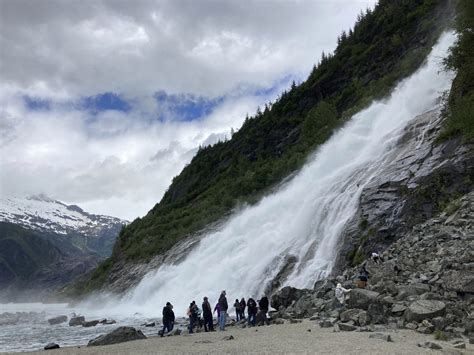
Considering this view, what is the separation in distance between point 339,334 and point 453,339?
3529 millimetres

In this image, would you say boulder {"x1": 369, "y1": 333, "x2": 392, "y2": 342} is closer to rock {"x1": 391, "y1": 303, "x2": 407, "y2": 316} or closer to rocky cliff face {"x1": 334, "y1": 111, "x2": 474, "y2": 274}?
Answer: rock {"x1": 391, "y1": 303, "x2": 407, "y2": 316}

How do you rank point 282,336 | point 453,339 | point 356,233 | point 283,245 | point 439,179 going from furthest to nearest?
1. point 283,245
2. point 356,233
3. point 439,179
4. point 282,336
5. point 453,339

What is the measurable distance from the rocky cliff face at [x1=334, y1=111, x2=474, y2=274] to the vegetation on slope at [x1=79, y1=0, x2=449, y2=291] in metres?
28.2

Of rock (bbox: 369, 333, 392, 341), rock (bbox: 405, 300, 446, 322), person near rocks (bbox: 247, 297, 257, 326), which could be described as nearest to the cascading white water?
person near rocks (bbox: 247, 297, 257, 326)

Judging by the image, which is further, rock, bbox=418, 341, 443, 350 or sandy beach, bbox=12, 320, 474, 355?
sandy beach, bbox=12, 320, 474, 355

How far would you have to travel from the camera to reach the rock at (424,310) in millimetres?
15055

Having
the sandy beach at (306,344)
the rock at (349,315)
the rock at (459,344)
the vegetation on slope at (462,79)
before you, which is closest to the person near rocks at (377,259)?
the rock at (349,315)

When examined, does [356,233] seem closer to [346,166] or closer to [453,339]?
[346,166]

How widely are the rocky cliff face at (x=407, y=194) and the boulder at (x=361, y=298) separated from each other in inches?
374

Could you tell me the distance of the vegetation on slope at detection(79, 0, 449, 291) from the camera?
217 feet

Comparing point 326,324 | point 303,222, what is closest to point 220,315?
point 326,324

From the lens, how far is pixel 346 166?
139ft

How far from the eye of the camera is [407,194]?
29.0m

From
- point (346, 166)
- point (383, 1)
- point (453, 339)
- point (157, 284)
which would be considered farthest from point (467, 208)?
point (383, 1)
